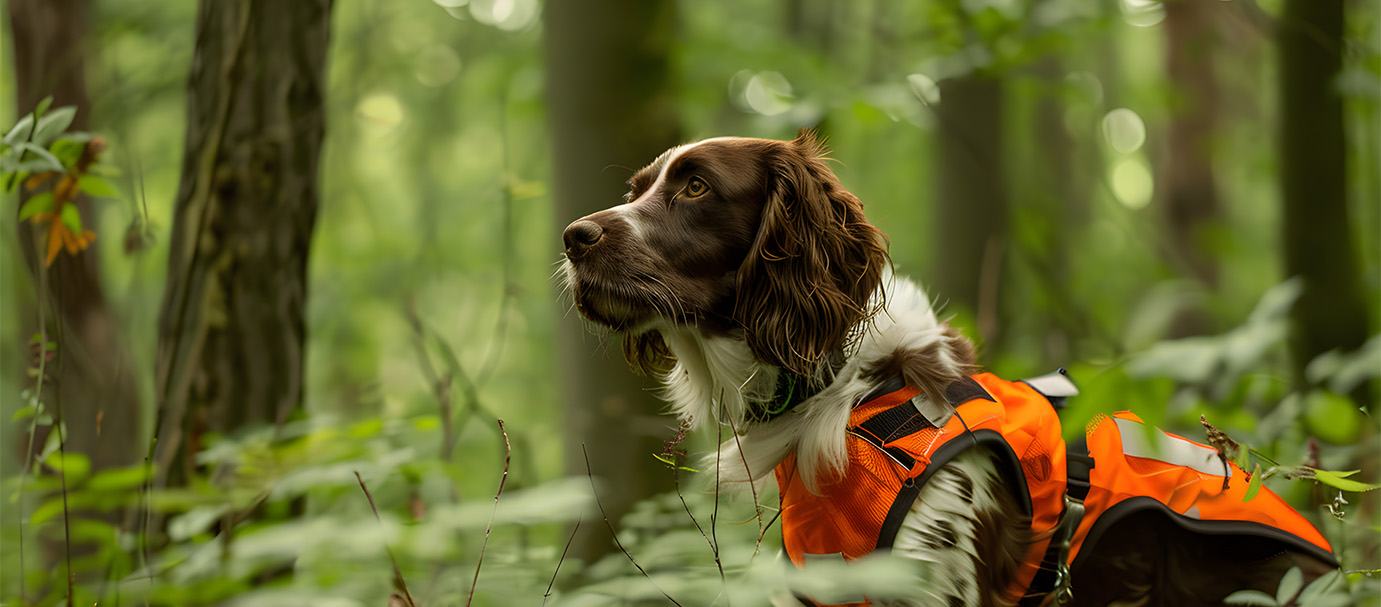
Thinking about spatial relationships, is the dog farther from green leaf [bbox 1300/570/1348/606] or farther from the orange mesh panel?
green leaf [bbox 1300/570/1348/606]

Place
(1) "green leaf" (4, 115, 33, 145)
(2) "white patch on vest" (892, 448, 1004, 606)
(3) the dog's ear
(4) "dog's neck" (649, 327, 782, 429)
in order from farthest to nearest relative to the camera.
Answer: (4) "dog's neck" (649, 327, 782, 429), (3) the dog's ear, (2) "white patch on vest" (892, 448, 1004, 606), (1) "green leaf" (4, 115, 33, 145)

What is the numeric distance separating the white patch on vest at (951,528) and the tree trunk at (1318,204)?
286 cm

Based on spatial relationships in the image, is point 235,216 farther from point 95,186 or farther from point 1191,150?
point 1191,150

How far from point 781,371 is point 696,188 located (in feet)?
1.98

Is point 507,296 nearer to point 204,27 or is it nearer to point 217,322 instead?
point 217,322

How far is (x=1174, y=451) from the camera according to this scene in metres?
2.79

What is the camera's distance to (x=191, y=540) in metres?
3.35

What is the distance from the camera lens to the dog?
8.80ft

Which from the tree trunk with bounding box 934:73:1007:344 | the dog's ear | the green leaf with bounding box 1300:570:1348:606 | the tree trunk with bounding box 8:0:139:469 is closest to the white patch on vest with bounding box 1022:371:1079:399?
the dog's ear

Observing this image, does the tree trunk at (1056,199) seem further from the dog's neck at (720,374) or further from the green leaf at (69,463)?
the green leaf at (69,463)

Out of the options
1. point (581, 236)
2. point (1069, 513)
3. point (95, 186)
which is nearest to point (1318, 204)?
point (1069, 513)

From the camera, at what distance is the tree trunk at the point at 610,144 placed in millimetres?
4734

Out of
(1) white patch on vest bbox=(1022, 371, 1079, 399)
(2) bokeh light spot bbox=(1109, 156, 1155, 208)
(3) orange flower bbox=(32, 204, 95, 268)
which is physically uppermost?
(3) orange flower bbox=(32, 204, 95, 268)

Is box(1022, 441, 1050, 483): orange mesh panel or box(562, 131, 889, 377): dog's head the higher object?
box(562, 131, 889, 377): dog's head
